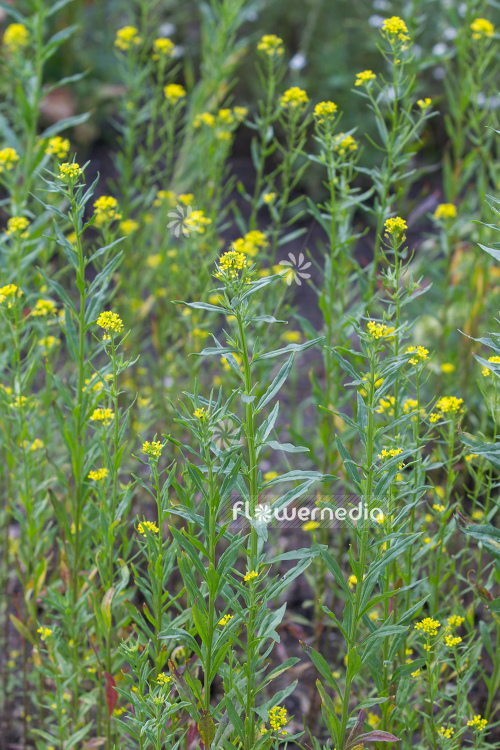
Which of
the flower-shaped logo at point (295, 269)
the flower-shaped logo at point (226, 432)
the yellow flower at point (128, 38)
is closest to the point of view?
the flower-shaped logo at point (226, 432)

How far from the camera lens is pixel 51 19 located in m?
5.42

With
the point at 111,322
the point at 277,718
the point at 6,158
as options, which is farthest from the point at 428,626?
the point at 6,158

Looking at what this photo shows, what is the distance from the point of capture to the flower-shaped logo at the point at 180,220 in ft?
7.18

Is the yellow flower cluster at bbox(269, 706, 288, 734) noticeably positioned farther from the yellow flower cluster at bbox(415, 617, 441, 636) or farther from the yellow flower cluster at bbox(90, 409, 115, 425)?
the yellow flower cluster at bbox(90, 409, 115, 425)

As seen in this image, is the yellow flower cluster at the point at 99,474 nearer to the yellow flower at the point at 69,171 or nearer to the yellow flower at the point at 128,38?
the yellow flower at the point at 69,171

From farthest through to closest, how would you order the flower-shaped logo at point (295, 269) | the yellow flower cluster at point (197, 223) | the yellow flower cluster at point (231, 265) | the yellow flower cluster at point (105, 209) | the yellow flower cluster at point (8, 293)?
the yellow flower cluster at point (197, 223) < the flower-shaped logo at point (295, 269) < the yellow flower cluster at point (105, 209) < the yellow flower cluster at point (8, 293) < the yellow flower cluster at point (231, 265)

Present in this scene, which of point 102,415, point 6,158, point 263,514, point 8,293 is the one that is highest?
point 6,158

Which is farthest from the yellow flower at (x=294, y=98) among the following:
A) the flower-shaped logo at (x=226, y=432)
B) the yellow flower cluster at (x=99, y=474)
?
the yellow flower cluster at (x=99, y=474)

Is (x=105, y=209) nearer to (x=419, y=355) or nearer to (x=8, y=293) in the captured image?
(x=8, y=293)

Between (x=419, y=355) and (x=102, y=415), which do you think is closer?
(x=419, y=355)

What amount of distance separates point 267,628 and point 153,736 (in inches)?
10.0

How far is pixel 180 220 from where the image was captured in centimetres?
241

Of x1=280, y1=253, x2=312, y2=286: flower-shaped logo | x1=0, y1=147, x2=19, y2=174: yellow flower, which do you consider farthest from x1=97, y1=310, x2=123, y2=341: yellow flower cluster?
x1=0, y1=147, x2=19, y2=174: yellow flower

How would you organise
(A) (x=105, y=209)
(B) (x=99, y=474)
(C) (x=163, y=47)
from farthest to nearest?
(C) (x=163, y=47)
(A) (x=105, y=209)
(B) (x=99, y=474)
